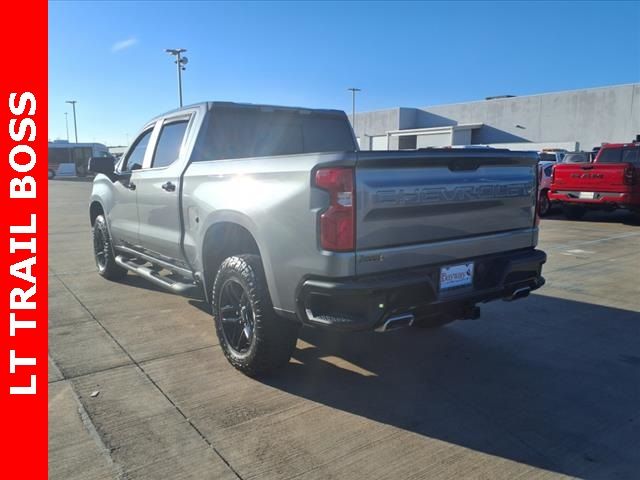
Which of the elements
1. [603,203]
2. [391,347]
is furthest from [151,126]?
[603,203]

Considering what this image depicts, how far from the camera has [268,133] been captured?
16.7 ft

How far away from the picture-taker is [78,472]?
2736 mm

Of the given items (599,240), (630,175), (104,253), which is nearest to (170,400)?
(104,253)

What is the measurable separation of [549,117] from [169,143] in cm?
4298

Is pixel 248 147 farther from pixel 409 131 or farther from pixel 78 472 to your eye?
pixel 409 131

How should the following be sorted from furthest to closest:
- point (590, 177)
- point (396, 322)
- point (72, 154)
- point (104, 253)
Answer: point (72, 154), point (590, 177), point (104, 253), point (396, 322)

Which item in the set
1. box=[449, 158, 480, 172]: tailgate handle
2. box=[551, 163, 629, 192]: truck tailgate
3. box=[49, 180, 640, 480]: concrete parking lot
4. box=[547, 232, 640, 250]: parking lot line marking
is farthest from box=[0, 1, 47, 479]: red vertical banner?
box=[551, 163, 629, 192]: truck tailgate

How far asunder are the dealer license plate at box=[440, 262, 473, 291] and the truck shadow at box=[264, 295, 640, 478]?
2.60 ft

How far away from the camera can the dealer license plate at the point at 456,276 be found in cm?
337

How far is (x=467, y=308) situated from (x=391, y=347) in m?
1.12

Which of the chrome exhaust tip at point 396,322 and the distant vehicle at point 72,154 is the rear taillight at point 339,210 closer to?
the chrome exhaust tip at point 396,322

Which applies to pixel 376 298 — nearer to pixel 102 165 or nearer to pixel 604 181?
pixel 102 165

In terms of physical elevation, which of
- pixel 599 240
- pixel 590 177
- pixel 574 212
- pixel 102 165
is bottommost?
pixel 599 240

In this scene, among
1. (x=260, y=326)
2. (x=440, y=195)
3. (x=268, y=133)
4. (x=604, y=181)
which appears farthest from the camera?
(x=604, y=181)
